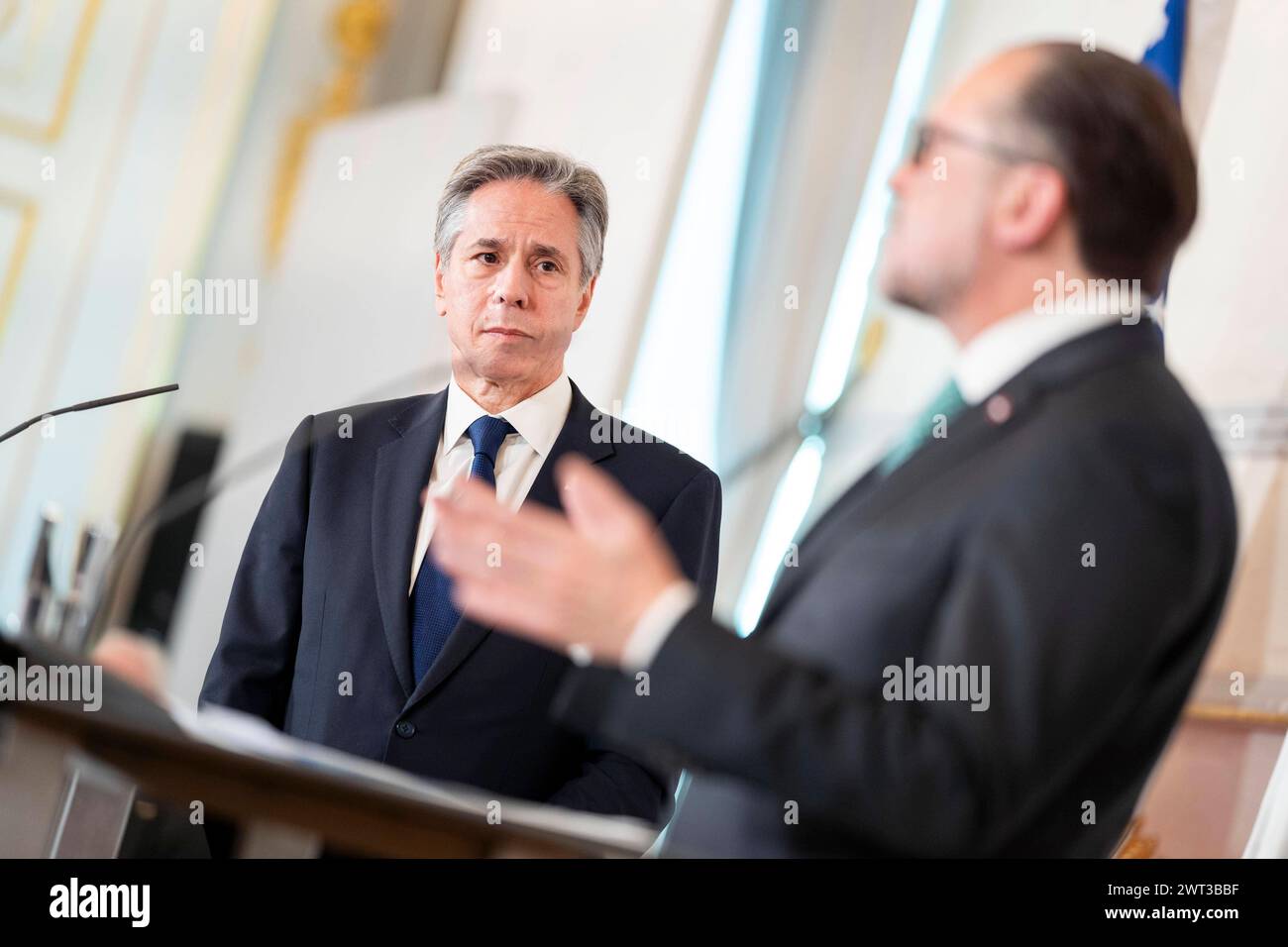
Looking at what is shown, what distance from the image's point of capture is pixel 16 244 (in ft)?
15.3

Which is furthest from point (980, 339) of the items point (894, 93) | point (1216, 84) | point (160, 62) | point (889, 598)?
point (160, 62)

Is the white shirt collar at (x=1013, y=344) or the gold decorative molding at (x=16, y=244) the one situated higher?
the gold decorative molding at (x=16, y=244)

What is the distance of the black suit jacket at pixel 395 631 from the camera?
1745mm

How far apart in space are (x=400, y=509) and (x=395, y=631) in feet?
0.56

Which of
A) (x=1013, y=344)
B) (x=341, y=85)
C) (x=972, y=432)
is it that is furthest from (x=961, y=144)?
(x=341, y=85)

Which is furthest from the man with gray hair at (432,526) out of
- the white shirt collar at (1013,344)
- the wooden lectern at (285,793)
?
the white shirt collar at (1013,344)

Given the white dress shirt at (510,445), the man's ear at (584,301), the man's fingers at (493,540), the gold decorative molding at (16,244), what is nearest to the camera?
the man's fingers at (493,540)

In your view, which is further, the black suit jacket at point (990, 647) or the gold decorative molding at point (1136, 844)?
the gold decorative molding at point (1136, 844)

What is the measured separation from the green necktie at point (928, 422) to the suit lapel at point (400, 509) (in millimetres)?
701

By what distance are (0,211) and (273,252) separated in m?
0.91

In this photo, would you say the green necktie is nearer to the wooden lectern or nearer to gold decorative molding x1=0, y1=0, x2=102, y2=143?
the wooden lectern

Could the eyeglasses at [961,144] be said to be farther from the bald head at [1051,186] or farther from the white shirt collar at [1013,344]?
the white shirt collar at [1013,344]

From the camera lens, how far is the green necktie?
4.31ft

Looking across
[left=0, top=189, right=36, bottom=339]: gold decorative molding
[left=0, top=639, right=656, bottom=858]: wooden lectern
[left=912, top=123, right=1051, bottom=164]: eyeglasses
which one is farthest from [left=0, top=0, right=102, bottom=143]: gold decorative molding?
[left=912, top=123, right=1051, bottom=164]: eyeglasses
